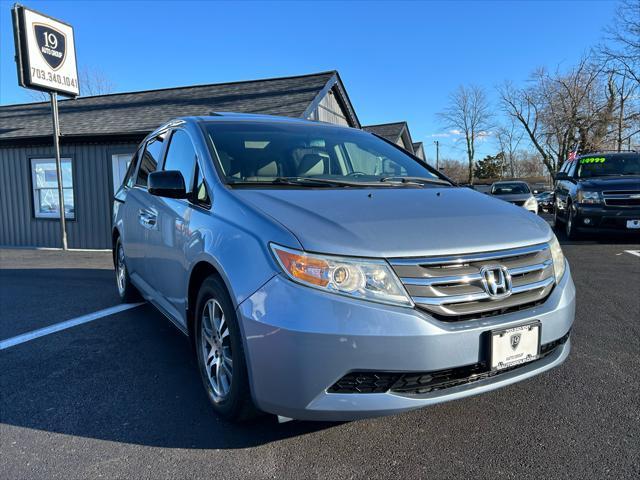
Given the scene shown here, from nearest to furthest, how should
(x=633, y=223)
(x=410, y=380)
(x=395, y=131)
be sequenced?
(x=410, y=380)
(x=633, y=223)
(x=395, y=131)

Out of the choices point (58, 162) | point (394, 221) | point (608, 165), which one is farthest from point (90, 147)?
point (608, 165)

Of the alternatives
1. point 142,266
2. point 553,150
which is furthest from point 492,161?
point 142,266

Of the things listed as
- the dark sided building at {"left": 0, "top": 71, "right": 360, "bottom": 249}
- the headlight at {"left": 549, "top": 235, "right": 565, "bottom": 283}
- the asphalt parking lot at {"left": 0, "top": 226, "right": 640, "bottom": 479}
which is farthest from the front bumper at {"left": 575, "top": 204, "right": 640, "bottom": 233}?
the headlight at {"left": 549, "top": 235, "right": 565, "bottom": 283}

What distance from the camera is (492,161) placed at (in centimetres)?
7450

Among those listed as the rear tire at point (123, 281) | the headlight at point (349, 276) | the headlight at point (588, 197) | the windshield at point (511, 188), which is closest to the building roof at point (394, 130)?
the windshield at point (511, 188)

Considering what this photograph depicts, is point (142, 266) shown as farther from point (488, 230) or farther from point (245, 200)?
point (488, 230)

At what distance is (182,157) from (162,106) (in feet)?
33.9

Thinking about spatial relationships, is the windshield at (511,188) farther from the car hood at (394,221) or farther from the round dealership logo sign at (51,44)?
the car hood at (394,221)

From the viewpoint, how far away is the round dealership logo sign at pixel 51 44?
1033cm

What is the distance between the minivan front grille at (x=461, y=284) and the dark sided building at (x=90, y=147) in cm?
906

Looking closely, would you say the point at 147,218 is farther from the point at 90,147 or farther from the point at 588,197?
the point at 90,147

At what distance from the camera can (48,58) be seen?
10.5m

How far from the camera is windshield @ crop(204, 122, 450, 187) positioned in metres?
2.97

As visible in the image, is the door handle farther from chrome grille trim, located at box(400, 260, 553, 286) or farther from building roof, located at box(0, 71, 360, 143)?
building roof, located at box(0, 71, 360, 143)
